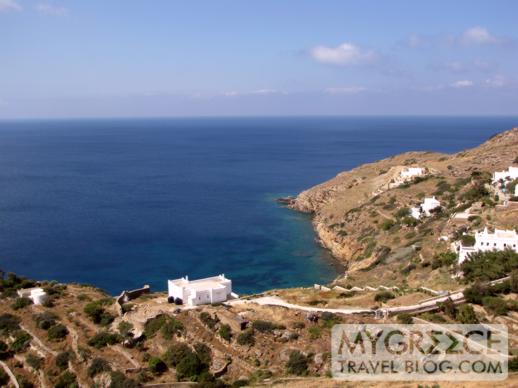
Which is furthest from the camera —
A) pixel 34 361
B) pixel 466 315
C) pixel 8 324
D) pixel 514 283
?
pixel 8 324

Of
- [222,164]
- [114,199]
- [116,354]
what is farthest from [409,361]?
Result: [222,164]

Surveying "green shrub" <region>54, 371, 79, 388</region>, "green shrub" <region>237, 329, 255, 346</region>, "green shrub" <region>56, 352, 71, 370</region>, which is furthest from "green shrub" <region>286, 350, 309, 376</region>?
"green shrub" <region>56, 352, 71, 370</region>

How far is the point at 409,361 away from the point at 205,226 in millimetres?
51426

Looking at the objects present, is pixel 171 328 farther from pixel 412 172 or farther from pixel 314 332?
pixel 412 172

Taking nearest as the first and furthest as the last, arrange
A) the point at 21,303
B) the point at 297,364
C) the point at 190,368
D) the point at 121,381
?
the point at 121,381 → the point at 297,364 → the point at 190,368 → the point at 21,303

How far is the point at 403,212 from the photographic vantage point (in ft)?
194

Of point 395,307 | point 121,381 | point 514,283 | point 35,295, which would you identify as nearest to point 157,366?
point 121,381

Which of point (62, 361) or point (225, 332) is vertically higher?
point (225, 332)

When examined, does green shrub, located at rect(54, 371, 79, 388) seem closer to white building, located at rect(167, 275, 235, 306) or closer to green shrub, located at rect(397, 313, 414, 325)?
white building, located at rect(167, 275, 235, 306)

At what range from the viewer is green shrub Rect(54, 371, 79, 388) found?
995 inches

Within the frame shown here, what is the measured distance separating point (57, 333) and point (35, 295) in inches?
253

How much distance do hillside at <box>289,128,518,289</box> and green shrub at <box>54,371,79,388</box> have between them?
955 inches

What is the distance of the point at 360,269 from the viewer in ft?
161

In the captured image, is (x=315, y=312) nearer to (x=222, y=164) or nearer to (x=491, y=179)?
(x=491, y=179)
